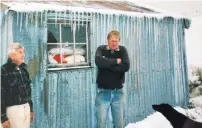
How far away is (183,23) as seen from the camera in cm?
283

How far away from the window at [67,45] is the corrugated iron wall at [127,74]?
50mm

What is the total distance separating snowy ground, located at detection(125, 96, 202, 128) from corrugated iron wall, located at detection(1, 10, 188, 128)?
0.20ft

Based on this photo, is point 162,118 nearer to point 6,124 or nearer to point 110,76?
point 110,76

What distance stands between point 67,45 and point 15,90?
535 millimetres

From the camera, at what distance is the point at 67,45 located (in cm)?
226

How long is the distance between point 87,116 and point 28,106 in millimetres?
601

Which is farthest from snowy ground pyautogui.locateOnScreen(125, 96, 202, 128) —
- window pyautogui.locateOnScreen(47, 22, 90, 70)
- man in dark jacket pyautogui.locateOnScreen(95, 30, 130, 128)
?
window pyautogui.locateOnScreen(47, 22, 90, 70)

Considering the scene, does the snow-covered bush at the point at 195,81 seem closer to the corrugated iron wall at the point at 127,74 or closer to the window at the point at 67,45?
the corrugated iron wall at the point at 127,74

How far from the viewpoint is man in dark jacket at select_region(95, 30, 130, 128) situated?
2.24 metres

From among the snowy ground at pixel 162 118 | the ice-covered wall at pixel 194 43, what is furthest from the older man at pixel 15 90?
the ice-covered wall at pixel 194 43

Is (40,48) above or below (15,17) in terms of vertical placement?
below

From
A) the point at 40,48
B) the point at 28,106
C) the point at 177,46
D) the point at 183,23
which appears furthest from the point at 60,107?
the point at 183,23

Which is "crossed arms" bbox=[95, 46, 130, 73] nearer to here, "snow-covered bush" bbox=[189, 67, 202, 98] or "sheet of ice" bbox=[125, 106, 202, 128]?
"sheet of ice" bbox=[125, 106, 202, 128]

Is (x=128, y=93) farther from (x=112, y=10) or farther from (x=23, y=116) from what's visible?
(x=23, y=116)
